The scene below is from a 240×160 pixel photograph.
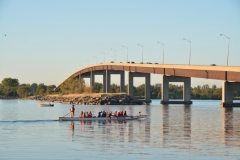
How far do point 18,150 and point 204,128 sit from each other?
26.3 meters

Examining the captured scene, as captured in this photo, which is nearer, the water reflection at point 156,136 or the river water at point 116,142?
the river water at point 116,142

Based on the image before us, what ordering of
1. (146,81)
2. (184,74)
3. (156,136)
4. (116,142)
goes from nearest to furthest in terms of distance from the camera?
(116,142) → (156,136) → (184,74) → (146,81)

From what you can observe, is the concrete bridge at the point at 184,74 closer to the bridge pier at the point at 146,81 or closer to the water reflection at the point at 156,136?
the bridge pier at the point at 146,81

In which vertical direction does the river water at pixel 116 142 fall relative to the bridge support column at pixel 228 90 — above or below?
below

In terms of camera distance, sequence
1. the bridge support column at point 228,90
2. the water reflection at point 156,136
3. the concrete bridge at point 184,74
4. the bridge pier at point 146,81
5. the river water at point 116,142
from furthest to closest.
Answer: the bridge pier at point 146,81, the bridge support column at point 228,90, the concrete bridge at point 184,74, the water reflection at point 156,136, the river water at point 116,142

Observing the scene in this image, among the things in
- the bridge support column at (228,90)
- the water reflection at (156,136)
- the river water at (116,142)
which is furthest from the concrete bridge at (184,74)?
the river water at (116,142)

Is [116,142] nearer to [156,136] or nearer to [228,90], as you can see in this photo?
[156,136]

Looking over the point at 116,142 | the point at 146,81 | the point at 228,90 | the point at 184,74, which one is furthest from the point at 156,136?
the point at 146,81

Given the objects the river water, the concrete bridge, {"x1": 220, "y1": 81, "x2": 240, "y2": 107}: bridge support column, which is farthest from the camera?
{"x1": 220, "y1": 81, "x2": 240, "y2": 107}: bridge support column

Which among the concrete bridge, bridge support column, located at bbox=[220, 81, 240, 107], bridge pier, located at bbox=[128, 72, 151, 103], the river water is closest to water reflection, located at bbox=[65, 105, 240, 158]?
the river water

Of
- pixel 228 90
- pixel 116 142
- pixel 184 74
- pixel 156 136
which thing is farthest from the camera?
pixel 184 74

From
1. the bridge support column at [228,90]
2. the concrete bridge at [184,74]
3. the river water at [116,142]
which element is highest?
the concrete bridge at [184,74]

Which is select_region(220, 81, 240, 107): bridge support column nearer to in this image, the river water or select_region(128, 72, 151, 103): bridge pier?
select_region(128, 72, 151, 103): bridge pier

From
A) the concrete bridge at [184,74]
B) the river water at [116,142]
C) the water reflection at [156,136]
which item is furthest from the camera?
the concrete bridge at [184,74]
